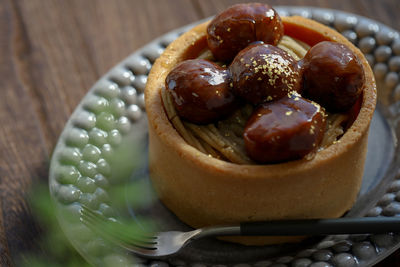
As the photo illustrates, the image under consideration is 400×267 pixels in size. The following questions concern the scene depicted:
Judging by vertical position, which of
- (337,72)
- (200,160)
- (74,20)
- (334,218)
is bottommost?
(334,218)

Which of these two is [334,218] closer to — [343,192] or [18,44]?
[343,192]

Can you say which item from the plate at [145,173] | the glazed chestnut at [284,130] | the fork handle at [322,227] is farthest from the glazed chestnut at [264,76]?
the plate at [145,173]

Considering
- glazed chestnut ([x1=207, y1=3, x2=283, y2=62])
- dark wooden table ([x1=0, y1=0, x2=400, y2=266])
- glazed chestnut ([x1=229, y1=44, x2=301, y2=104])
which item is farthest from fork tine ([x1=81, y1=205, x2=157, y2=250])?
glazed chestnut ([x1=207, y1=3, x2=283, y2=62])

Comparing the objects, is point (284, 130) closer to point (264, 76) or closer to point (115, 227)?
point (264, 76)

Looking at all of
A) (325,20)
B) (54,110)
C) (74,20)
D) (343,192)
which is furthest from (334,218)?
(74,20)

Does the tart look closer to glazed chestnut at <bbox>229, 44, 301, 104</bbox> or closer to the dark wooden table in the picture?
glazed chestnut at <bbox>229, 44, 301, 104</bbox>

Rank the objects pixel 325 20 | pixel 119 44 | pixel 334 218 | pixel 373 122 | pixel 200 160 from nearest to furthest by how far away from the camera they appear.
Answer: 1. pixel 200 160
2. pixel 334 218
3. pixel 373 122
4. pixel 325 20
5. pixel 119 44

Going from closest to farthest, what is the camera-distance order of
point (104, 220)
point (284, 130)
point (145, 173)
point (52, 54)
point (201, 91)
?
point (284, 130)
point (201, 91)
point (104, 220)
point (145, 173)
point (52, 54)

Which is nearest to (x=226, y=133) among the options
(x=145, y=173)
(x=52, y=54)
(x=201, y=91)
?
(x=201, y=91)
